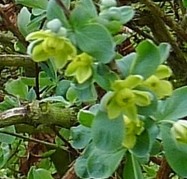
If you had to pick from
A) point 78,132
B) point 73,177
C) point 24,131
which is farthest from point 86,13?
point 24,131

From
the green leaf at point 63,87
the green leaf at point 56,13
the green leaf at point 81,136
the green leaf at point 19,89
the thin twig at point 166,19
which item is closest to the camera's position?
the green leaf at point 56,13

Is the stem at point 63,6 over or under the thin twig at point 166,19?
over

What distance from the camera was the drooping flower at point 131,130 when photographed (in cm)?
58

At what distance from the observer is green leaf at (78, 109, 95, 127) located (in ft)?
2.02

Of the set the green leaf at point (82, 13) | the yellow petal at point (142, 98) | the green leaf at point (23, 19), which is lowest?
the green leaf at point (23, 19)

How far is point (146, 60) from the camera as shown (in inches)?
21.9

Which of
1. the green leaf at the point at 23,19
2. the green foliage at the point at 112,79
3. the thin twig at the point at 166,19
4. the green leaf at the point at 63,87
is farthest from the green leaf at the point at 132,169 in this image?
the thin twig at the point at 166,19

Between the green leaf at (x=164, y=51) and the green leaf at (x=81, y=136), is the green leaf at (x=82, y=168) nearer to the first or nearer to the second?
the green leaf at (x=81, y=136)

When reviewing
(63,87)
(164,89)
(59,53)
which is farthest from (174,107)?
(63,87)

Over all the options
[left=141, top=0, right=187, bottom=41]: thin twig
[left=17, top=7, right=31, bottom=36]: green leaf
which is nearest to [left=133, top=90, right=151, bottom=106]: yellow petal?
[left=17, top=7, right=31, bottom=36]: green leaf

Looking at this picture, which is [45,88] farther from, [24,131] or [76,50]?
[76,50]

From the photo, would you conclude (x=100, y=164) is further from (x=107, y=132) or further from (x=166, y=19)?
(x=166, y=19)

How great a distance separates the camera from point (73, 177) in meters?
1.02

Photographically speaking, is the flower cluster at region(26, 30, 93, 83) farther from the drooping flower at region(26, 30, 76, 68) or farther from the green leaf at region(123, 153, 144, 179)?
the green leaf at region(123, 153, 144, 179)
